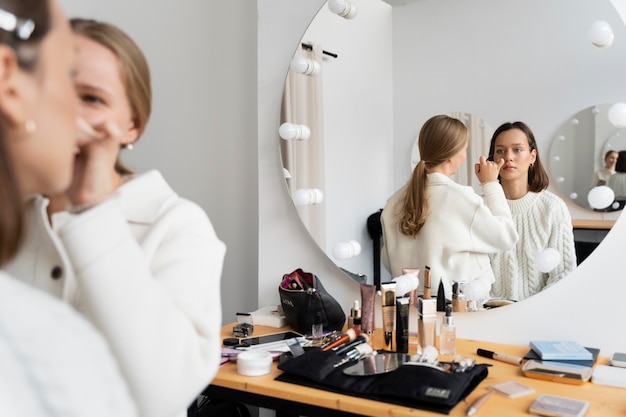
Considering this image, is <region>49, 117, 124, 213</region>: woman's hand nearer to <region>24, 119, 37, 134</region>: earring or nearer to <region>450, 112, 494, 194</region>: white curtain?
<region>24, 119, 37, 134</region>: earring

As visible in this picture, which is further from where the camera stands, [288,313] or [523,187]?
[288,313]

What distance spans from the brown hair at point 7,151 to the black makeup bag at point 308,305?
1.08 m

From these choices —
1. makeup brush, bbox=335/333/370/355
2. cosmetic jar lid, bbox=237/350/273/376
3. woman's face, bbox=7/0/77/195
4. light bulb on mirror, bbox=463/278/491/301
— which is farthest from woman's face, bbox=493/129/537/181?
woman's face, bbox=7/0/77/195

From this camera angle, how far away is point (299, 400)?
1083 mm

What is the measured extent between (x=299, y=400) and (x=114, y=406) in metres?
0.78

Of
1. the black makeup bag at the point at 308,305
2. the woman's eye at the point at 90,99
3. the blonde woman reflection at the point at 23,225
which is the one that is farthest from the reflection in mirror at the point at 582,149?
the blonde woman reflection at the point at 23,225

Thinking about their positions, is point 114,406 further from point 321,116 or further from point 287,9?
point 287,9

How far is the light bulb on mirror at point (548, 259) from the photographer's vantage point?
50.7 inches

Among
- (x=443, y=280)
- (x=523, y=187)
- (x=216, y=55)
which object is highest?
(x=216, y=55)

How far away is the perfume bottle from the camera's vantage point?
1260 millimetres

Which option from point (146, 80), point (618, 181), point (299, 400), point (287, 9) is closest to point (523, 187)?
point (618, 181)

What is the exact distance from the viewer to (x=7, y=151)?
346 mm

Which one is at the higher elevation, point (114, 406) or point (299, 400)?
point (114, 406)

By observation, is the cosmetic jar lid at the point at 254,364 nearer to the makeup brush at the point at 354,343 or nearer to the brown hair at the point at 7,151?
the makeup brush at the point at 354,343
